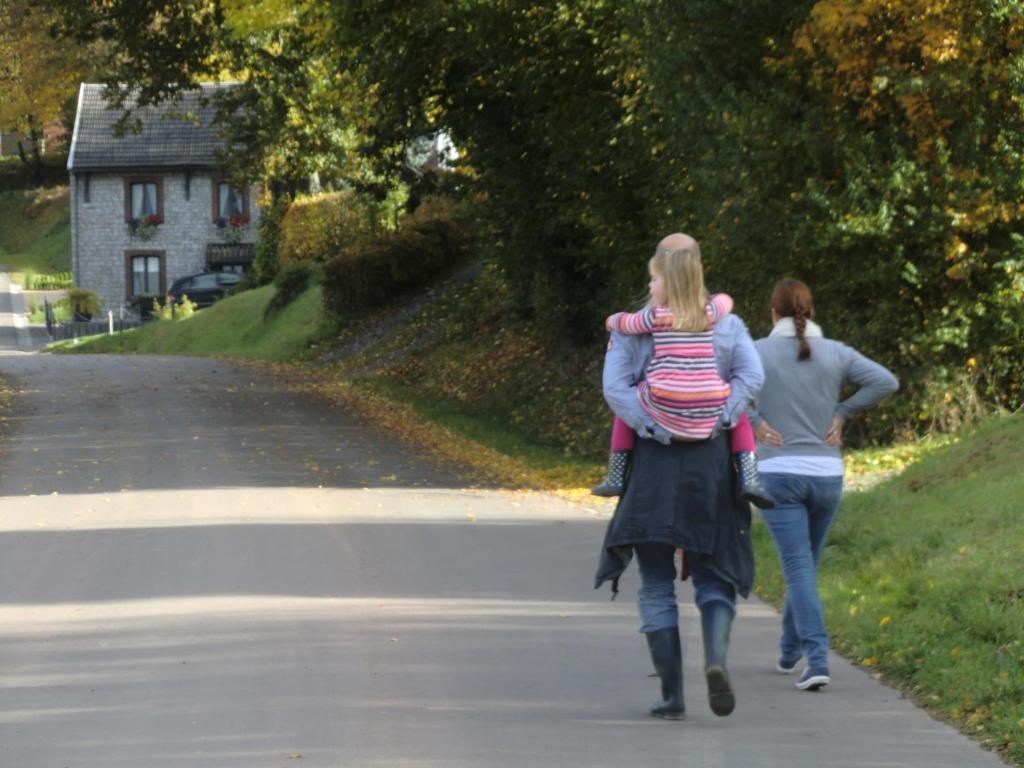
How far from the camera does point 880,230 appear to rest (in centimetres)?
1562

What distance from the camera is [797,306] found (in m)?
7.64

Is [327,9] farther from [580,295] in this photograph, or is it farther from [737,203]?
[737,203]

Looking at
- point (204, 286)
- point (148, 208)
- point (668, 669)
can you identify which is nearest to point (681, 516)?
point (668, 669)

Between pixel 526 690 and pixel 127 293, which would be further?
pixel 127 293

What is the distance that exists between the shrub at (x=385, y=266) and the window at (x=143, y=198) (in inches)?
1060

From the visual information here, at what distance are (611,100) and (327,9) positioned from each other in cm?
448

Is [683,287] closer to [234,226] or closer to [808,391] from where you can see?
[808,391]

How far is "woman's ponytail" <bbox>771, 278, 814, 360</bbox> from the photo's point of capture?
759cm

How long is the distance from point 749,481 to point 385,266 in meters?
33.5

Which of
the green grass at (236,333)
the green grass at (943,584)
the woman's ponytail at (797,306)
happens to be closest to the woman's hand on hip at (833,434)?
the woman's ponytail at (797,306)

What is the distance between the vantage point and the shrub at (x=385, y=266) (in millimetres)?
39562

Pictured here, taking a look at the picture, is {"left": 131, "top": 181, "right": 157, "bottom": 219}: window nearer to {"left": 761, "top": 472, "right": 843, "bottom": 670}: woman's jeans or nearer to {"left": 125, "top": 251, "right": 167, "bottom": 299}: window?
{"left": 125, "top": 251, "right": 167, "bottom": 299}: window

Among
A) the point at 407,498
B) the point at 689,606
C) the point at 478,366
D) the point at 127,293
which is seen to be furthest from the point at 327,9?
the point at 127,293

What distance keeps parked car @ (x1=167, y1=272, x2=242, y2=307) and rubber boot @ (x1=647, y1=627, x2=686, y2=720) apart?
55173mm
